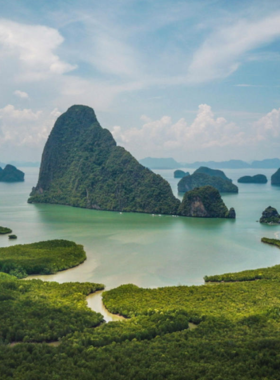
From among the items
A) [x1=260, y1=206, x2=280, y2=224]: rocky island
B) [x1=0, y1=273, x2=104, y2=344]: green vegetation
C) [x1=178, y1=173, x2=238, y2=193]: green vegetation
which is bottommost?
[x1=0, y1=273, x2=104, y2=344]: green vegetation

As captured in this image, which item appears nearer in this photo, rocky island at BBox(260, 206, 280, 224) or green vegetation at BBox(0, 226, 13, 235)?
green vegetation at BBox(0, 226, 13, 235)

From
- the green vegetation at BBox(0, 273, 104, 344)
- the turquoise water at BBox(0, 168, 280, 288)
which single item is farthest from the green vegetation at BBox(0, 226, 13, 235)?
the green vegetation at BBox(0, 273, 104, 344)

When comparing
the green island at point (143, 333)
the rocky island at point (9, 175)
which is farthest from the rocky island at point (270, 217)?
the rocky island at point (9, 175)

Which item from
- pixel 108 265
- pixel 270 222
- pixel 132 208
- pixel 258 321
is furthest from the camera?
pixel 132 208

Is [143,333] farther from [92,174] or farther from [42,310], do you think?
[92,174]

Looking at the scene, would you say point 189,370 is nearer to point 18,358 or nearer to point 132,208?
point 18,358

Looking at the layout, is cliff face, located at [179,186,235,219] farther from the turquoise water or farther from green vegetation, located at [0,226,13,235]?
green vegetation, located at [0,226,13,235]

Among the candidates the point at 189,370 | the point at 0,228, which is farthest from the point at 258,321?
the point at 0,228
